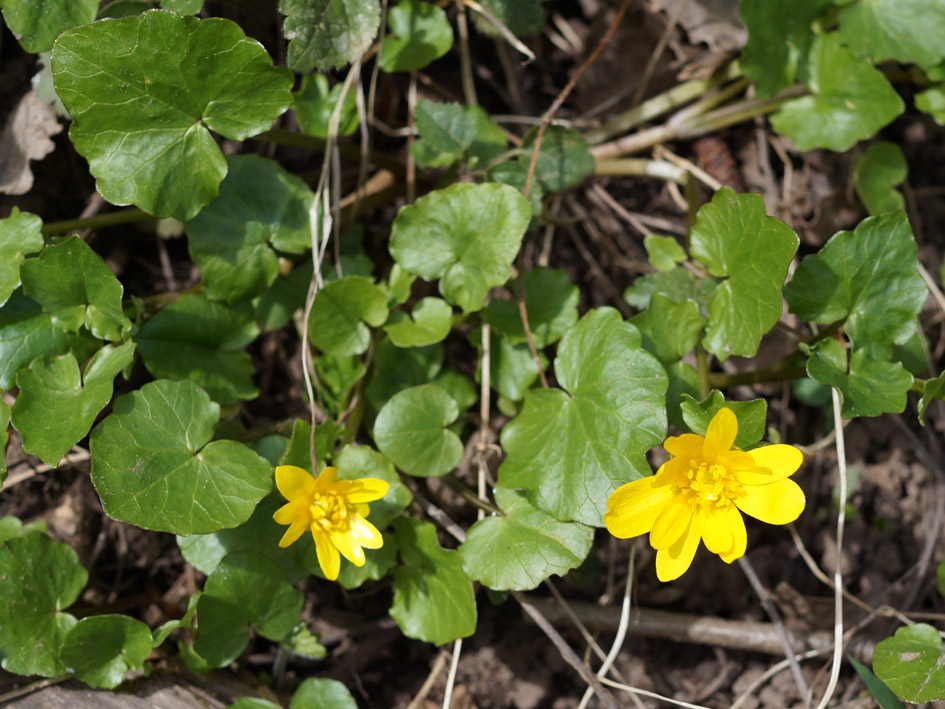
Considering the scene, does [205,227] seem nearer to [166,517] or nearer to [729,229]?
[166,517]

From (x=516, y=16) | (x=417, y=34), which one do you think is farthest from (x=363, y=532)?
(x=516, y=16)

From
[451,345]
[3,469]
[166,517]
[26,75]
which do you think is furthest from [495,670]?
[26,75]

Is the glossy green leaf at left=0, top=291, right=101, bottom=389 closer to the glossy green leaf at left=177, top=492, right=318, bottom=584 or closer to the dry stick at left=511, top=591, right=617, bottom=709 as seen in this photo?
the glossy green leaf at left=177, top=492, right=318, bottom=584

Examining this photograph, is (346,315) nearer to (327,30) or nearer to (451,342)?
(451,342)

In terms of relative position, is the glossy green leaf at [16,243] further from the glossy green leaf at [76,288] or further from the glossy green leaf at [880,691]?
the glossy green leaf at [880,691]

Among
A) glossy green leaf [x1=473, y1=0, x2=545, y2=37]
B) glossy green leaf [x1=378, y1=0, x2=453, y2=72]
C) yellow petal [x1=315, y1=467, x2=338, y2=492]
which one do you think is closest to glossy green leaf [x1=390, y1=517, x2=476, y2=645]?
yellow petal [x1=315, y1=467, x2=338, y2=492]

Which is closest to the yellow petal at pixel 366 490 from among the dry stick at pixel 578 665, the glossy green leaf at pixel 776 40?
the dry stick at pixel 578 665
